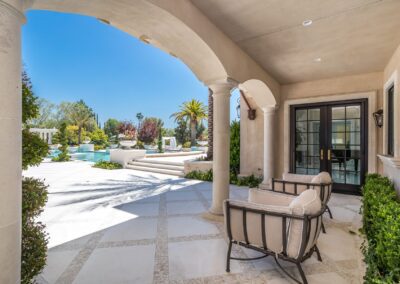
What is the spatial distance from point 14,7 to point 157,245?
2.97m

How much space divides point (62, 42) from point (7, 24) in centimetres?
3747

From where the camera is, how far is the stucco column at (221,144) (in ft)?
13.9

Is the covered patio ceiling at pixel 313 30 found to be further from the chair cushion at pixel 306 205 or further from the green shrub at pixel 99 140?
the green shrub at pixel 99 140

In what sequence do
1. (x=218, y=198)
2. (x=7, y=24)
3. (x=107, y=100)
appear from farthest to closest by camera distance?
(x=107, y=100), (x=218, y=198), (x=7, y=24)

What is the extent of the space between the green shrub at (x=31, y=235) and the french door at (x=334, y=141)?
673 cm

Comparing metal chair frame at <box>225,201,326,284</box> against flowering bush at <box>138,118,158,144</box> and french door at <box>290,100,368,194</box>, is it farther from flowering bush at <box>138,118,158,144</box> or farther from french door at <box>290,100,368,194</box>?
flowering bush at <box>138,118,158,144</box>

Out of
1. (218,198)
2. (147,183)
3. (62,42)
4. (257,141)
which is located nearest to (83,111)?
(62,42)

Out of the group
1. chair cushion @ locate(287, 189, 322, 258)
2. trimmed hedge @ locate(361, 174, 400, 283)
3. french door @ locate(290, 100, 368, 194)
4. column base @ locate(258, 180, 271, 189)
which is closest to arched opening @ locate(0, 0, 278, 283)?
french door @ locate(290, 100, 368, 194)

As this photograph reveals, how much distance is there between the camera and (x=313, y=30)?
368 centimetres

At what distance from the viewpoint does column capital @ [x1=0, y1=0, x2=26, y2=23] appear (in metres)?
1.26

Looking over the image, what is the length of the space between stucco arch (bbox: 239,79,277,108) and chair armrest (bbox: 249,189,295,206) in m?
3.24

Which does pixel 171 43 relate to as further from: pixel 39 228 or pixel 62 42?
pixel 62 42

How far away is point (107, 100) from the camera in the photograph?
44406 millimetres

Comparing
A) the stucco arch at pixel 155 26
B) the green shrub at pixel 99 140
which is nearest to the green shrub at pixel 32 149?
the stucco arch at pixel 155 26
